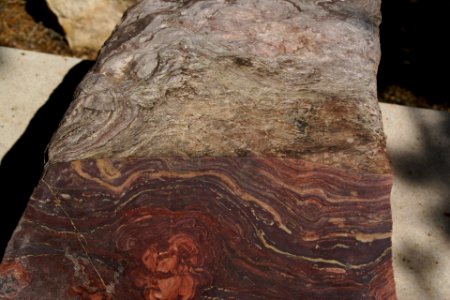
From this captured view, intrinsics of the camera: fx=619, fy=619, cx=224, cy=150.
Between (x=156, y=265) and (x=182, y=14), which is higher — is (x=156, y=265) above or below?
below

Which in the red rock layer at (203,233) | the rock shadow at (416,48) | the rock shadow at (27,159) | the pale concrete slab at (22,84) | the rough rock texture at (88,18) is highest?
the red rock layer at (203,233)

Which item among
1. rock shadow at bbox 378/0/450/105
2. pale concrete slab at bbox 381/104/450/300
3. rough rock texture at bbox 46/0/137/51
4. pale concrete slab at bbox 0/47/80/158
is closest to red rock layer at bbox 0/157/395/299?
pale concrete slab at bbox 381/104/450/300

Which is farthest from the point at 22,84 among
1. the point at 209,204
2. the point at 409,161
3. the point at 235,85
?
the point at 409,161

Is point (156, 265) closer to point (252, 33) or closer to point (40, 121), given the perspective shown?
point (252, 33)

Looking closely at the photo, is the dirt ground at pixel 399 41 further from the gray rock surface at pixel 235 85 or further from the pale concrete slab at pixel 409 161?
the gray rock surface at pixel 235 85

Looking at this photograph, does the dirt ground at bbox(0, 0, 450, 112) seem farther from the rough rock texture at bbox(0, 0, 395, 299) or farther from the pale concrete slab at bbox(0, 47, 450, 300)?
the rough rock texture at bbox(0, 0, 395, 299)

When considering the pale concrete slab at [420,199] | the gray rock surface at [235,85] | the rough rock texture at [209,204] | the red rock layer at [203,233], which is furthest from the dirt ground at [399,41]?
the red rock layer at [203,233]

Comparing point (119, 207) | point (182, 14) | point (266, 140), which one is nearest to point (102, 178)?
point (119, 207)
